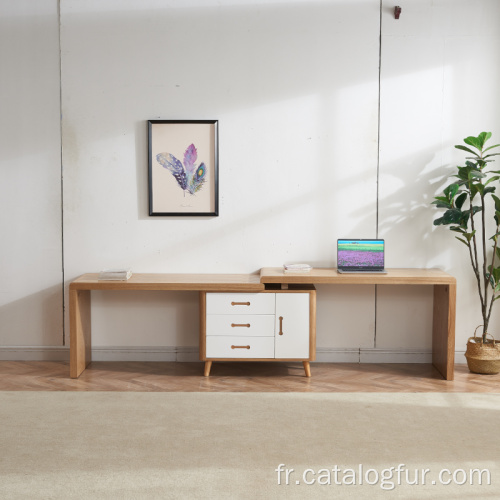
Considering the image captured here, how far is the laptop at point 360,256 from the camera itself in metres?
5.01

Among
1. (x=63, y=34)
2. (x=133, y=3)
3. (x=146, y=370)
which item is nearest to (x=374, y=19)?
(x=133, y=3)

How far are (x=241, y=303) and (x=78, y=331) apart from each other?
1.29 meters

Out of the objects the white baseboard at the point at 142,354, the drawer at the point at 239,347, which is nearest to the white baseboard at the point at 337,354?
the drawer at the point at 239,347

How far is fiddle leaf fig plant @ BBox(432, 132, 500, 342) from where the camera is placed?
192 inches

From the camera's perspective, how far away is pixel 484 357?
497cm

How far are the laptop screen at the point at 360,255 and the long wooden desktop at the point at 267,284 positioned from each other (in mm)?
120

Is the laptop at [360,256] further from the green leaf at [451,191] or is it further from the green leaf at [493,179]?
the green leaf at [493,179]

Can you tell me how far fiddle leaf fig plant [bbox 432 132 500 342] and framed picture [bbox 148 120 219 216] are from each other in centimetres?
181

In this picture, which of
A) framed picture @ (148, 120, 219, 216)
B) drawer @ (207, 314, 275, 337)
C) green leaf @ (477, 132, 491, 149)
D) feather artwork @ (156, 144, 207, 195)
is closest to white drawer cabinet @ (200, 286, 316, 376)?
drawer @ (207, 314, 275, 337)

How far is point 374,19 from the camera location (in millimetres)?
5098

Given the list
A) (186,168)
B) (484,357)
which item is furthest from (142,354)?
(484,357)

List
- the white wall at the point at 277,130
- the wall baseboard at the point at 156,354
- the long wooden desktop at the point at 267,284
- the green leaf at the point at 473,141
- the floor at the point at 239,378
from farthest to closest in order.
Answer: the wall baseboard at the point at 156,354 < the white wall at the point at 277,130 < the green leaf at the point at 473,141 < the long wooden desktop at the point at 267,284 < the floor at the point at 239,378

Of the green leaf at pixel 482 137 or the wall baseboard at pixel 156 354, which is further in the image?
the wall baseboard at pixel 156 354

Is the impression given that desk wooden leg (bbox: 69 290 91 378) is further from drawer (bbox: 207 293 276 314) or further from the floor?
drawer (bbox: 207 293 276 314)
